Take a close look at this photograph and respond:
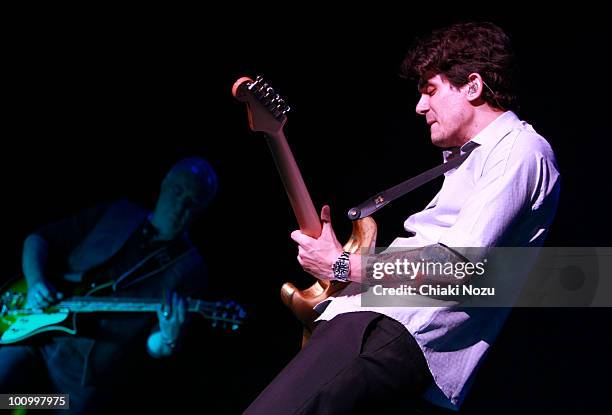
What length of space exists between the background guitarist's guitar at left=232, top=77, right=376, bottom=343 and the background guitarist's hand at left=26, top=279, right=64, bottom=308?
2.23m

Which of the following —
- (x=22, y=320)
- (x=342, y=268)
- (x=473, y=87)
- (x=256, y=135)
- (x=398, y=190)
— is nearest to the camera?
(x=342, y=268)

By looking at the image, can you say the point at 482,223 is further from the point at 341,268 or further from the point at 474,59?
the point at 474,59

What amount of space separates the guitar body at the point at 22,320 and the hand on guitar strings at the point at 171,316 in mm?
527

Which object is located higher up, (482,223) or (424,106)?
(424,106)

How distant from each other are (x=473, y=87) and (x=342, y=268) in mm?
700

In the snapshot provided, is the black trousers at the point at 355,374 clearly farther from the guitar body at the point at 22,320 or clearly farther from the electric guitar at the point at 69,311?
the guitar body at the point at 22,320

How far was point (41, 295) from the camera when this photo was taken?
347 cm

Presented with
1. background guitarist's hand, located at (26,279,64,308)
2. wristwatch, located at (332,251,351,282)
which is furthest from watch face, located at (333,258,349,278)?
background guitarist's hand, located at (26,279,64,308)

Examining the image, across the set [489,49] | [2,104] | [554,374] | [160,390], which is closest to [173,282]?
[160,390]

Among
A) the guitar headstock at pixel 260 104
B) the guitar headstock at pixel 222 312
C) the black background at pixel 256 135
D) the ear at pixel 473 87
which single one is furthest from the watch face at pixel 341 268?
the guitar headstock at pixel 222 312

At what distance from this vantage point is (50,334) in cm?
342

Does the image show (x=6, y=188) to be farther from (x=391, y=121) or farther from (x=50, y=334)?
(x=391, y=121)

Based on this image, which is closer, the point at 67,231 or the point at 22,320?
the point at 22,320

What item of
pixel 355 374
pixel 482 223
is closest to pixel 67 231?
pixel 355 374
